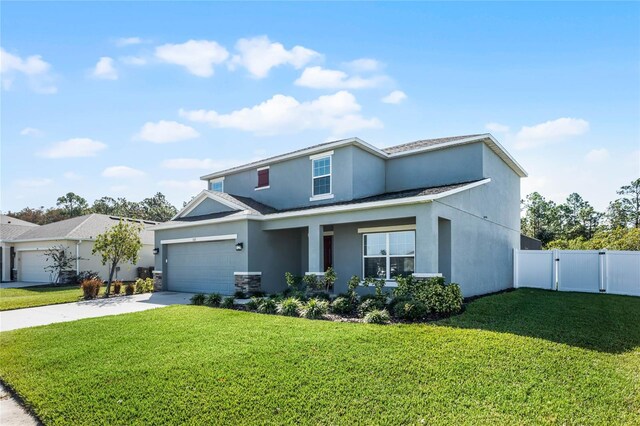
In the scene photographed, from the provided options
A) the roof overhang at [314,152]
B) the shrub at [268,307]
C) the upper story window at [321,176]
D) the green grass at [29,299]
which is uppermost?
the roof overhang at [314,152]

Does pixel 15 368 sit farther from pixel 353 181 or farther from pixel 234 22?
pixel 353 181

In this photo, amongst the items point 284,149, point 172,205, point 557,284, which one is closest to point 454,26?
point 284,149

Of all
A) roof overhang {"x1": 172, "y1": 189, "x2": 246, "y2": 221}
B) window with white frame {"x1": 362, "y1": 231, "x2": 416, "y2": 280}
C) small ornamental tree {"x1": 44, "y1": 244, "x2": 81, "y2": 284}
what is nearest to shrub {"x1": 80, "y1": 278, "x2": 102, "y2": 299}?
roof overhang {"x1": 172, "y1": 189, "x2": 246, "y2": 221}

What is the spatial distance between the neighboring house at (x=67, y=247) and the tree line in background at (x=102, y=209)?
911 inches

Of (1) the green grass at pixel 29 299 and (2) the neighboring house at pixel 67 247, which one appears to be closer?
(1) the green grass at pixel 29 299

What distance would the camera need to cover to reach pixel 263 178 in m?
18.1

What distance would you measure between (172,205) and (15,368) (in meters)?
49.8

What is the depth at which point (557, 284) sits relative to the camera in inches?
640

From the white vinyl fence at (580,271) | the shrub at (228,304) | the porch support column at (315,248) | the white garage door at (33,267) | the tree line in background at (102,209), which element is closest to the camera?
the shrub at (228,304)

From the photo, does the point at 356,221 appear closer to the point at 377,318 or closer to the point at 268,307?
the point at 268,307

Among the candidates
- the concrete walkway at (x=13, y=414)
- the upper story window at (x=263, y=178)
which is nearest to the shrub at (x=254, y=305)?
the concrete walkway at (x=13, y=414)

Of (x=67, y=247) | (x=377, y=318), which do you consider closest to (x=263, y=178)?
(x=377, y=318)

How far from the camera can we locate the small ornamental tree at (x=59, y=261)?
2195 cm

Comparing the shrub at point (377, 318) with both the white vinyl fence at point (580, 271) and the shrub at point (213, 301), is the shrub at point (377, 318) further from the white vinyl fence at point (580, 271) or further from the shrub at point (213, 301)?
the white vinyl fence at point (580, 271)
